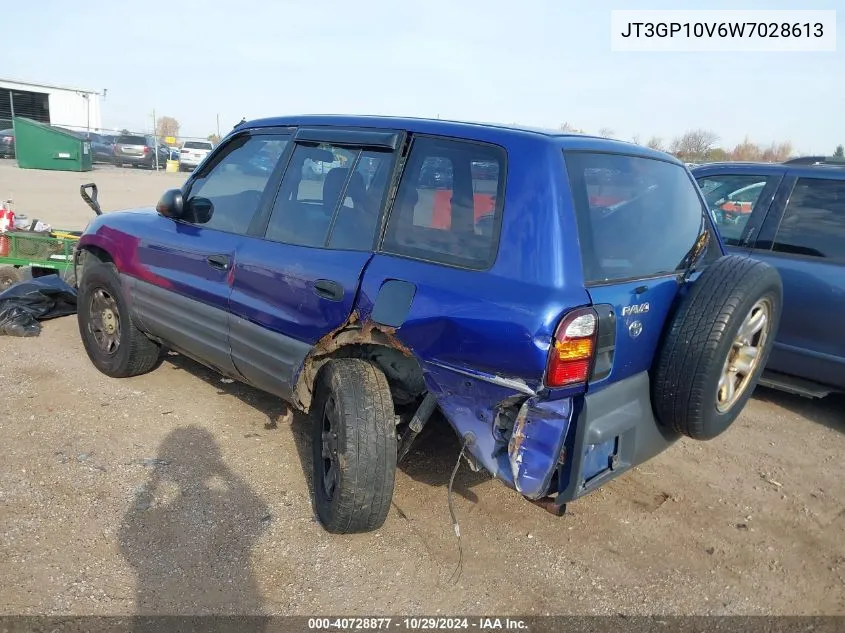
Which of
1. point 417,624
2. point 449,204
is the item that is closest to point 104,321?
point 449,204

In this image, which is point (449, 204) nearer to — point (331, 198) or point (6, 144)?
point (331, 198)

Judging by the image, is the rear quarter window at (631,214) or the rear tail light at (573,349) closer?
the rear tail light at (573,349)

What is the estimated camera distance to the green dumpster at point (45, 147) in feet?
76.0

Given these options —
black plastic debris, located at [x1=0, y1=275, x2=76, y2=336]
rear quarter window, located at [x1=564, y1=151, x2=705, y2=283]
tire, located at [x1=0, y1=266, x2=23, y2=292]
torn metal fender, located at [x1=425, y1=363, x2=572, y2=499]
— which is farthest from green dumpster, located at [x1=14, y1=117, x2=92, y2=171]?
torn metal fender, located at [x1=425, y1=363, x2=572, y2=499]

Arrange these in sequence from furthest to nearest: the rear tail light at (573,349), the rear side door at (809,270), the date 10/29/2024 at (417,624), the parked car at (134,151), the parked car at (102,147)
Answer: the parked car at (102,147), the parked car at (134,151), the rear side door at (809,270), the date 10/29/2024 at (417,624), the rear tail light at (573,349)

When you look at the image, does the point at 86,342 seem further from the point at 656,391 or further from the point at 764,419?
the point at 764,419

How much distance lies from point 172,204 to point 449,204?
1884mm

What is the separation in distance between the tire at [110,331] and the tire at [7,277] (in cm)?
228

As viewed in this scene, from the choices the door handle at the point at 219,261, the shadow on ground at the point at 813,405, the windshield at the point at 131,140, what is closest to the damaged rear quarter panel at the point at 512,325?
the door handle at the point at 219,261

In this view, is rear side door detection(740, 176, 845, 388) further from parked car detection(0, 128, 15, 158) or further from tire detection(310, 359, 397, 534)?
parked car detection(0, 128, 15, 158)

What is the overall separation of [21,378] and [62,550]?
87.3 inches

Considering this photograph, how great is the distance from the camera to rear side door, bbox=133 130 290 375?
355cm

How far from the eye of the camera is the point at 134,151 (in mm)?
29500

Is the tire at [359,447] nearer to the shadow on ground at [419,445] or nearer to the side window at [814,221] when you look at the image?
the shadow on ground at [419,445]
